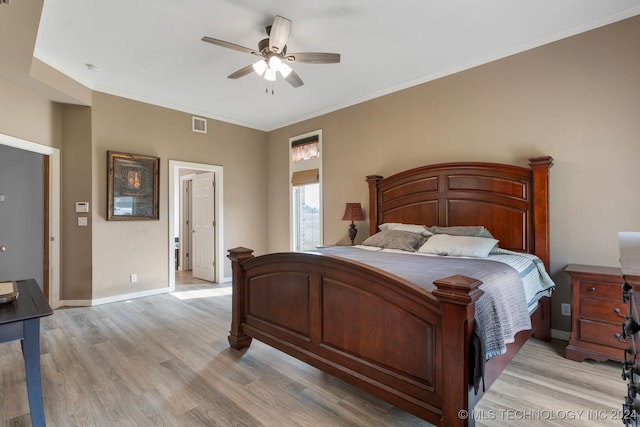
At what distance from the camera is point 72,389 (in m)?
2.19

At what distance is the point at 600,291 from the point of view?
8.12 ft

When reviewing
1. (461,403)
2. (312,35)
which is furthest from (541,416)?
(312,35)

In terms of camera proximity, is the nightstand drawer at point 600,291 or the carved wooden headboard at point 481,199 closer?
the nightstand drawer at point 600,291

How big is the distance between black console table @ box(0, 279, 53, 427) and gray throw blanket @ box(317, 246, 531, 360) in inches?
77.3

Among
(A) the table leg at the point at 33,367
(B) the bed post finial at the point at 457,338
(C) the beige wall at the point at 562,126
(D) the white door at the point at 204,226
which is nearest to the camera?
(B) the bed post finial at the point at 457,338

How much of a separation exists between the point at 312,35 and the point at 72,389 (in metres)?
3.47

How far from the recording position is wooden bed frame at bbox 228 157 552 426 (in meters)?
1.52

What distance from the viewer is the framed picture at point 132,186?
4.31m

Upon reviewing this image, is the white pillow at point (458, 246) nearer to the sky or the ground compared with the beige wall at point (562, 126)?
nearer to the ground

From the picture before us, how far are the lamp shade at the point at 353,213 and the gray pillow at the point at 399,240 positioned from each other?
2.45ft

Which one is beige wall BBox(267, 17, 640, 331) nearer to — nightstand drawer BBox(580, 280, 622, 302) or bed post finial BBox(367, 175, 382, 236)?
bed post finial BBox(367, 175, 382, 236)

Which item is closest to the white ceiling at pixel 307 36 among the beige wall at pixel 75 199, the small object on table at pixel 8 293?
the beige wall at pixel 75 199

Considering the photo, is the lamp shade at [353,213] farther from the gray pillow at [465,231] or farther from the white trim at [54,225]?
the white trim at [54,225]

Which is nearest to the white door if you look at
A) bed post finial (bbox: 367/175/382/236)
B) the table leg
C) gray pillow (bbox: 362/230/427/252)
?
bed post finial (bbox: 367/175/382/236)
